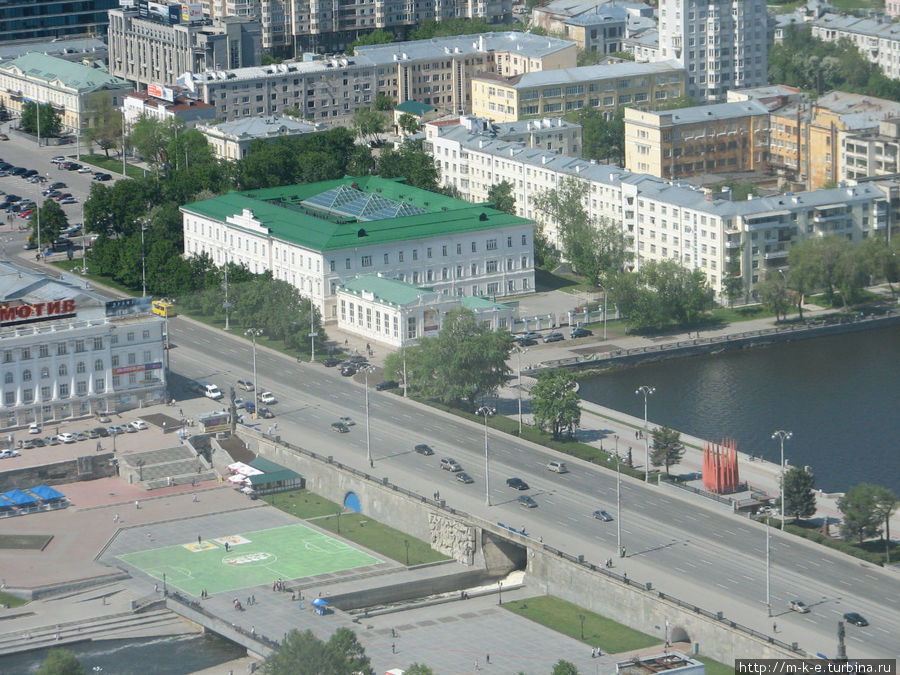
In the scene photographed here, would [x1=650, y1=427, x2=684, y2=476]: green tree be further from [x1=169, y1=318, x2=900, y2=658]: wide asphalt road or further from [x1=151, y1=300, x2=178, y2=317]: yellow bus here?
[x1=151, y1=300, x2=178, y2=317]: yellow bus

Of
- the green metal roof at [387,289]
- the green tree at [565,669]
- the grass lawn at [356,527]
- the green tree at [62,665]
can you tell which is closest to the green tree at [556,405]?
the grass lawn at [356,527]

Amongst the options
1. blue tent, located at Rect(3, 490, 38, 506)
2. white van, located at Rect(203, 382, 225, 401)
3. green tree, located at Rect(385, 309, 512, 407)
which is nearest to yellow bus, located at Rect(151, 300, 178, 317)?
white van, located at Rect(203, 382, 225, 401)

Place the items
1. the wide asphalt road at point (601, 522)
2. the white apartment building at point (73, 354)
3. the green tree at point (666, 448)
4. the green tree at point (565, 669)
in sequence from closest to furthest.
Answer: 1. the green tree at point (565, 669)
2. the wide asphalt road at point (601, 522)
3. the green tree at point (666, 448)
4. the white apartment building at point (73, 354)

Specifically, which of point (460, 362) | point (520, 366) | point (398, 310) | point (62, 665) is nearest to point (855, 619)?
point (62, 665)

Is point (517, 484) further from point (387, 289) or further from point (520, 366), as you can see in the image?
point (387, 289)

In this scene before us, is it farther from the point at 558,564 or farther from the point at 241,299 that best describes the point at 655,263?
the point at 558,564

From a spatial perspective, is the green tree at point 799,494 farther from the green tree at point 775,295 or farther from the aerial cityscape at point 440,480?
the green tree at point 775,295
